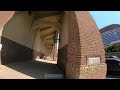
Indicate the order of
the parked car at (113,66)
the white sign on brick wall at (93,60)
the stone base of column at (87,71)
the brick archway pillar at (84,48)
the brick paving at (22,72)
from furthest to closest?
1. the parked car at (113,66)
2. the brick paving at (22,72)
3. the white sign on brick wall at (93,60)
4. the brick archway pillar at (84,48)
5. the stone base of column at (87,71)

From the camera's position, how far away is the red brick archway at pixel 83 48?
11.5 metres

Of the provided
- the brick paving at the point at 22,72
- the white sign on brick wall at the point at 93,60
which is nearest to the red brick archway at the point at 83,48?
the white sign on brick wall at the point at 93,60

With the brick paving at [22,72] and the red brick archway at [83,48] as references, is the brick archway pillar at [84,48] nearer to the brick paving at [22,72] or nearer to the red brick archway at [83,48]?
the red brick archway at [83,48]

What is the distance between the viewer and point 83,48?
1170 cm

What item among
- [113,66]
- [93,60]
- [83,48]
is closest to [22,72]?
[83,48]

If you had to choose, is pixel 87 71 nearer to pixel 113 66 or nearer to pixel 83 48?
pixel 83 48

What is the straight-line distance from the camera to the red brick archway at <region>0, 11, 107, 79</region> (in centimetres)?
1152

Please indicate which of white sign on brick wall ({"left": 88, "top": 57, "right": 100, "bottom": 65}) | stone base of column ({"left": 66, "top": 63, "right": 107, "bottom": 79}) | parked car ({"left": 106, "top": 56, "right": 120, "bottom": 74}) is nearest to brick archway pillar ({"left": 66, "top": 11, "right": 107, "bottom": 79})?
stone base of column ({"left": 66, "top": 63, "right": 107, "bottom": 79})

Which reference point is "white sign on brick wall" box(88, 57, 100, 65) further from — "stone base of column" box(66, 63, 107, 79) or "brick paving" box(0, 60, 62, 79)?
"brick paving" box(0, 60, 62, 79)

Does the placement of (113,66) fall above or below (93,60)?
below

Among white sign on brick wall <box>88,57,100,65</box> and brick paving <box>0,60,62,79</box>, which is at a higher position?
white sign on brick wall <box>88,57,100,65</box>
